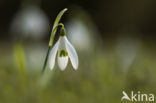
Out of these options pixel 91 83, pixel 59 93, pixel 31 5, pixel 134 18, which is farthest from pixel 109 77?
pixel 134 18

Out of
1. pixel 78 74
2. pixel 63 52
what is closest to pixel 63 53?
pixel 63 52

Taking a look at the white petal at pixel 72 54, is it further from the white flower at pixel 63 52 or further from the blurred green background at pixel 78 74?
the blurred green background at pixel 78 74

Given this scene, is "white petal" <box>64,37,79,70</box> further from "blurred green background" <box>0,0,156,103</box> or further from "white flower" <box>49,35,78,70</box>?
"blurred green background" <box>0,0,156,103</box>

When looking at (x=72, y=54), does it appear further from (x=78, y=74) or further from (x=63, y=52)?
(x=78, y=74)

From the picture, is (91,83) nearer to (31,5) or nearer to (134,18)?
(31,5)

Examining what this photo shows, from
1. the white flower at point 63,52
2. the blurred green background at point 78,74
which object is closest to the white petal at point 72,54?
the white flower at point 63,52

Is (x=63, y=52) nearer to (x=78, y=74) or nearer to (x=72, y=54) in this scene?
(x=72, y=54)

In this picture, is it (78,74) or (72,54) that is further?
(78,74)

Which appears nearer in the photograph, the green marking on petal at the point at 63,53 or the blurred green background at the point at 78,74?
the green marking on petal at the point at 63,53
